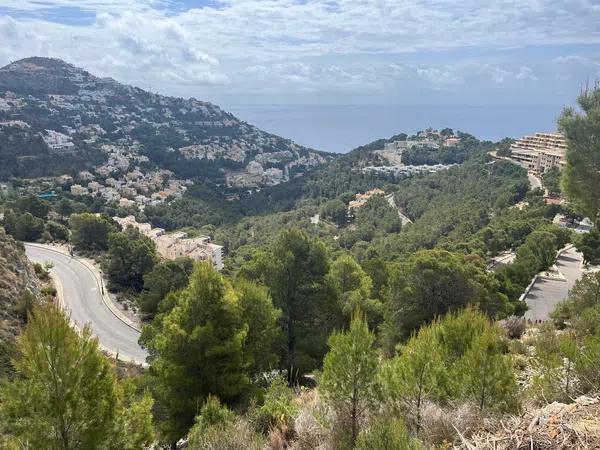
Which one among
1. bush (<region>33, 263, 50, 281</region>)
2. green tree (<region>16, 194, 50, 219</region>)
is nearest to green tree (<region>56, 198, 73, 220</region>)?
green tree (<region>16, 194, 50, 219</region>)

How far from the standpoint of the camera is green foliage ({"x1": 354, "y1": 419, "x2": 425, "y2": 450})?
3.76 m

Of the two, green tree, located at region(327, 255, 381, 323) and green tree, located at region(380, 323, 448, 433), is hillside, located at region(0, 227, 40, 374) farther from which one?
green tree, located at region(380, 323, 448, 433)

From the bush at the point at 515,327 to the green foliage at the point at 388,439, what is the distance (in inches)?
323

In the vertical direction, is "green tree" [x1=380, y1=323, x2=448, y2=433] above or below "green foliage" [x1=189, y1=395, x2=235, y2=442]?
above

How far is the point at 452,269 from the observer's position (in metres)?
12.1

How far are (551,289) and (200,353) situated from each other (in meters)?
18.6

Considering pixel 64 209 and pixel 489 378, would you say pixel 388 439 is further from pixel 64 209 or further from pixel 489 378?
pixel 64 209

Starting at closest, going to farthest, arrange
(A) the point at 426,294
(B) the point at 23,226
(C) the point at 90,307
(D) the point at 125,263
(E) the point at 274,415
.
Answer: (E) the point at 274,415 → (A) the point at 426,294 → (C) the point at 90,307 → (D) the point at 125,263 → (B) the point at 23,226

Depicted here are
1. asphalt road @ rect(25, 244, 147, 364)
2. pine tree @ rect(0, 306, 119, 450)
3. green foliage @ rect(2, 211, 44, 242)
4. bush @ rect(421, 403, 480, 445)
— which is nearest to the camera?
pine tree @ rect(0, 306, 119, 450)

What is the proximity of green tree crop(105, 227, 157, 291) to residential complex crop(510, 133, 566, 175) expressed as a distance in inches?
1757

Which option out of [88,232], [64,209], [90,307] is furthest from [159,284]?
[64,209]

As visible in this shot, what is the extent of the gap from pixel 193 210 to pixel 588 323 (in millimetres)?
64981

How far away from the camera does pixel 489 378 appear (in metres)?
5.11

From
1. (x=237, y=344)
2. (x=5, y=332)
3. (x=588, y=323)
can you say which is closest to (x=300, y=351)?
(x=237, y=344)
